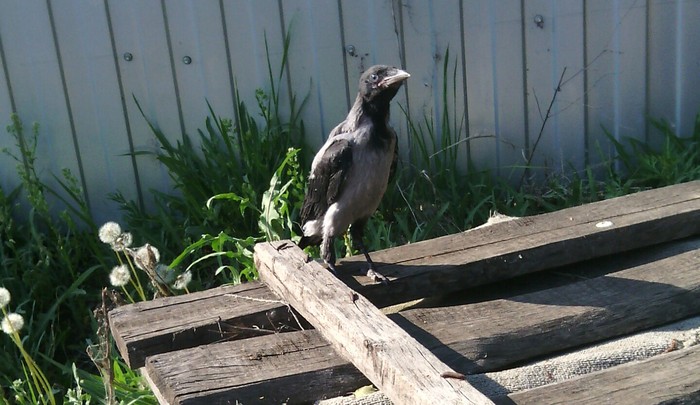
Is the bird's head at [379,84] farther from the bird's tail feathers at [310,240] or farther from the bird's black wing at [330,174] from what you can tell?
the bird's tail feathers at [310,240]

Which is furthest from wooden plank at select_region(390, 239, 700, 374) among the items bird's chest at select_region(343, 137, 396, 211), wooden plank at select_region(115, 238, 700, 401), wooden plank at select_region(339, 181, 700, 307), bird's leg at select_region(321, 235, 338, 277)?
bird's chest at select_region(343, 137, 396, 211)

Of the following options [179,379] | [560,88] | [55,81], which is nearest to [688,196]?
[560,88]

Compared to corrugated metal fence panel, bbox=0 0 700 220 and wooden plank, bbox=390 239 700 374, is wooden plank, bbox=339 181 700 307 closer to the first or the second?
wooden plank, bbox=390 239 700 374

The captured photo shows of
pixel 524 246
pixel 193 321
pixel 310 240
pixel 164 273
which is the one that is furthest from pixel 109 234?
pixel 524 246

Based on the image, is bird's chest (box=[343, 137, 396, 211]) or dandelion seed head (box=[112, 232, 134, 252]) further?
dandelion seed head (box=[112, 232, 134, 252])

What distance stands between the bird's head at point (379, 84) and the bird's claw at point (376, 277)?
2.23 ft

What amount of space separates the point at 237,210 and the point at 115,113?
95 centimetres

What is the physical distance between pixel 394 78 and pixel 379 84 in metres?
0.08

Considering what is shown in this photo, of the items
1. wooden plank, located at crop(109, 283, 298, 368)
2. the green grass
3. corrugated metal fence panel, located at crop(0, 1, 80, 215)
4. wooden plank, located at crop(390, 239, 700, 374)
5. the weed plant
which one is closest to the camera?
wooden plank, located at crop(390, 239, 700, 374)

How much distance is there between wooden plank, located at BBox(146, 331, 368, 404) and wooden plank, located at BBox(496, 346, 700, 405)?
1.85ft

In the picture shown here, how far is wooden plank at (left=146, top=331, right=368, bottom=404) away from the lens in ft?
8.36

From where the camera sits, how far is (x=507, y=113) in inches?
193

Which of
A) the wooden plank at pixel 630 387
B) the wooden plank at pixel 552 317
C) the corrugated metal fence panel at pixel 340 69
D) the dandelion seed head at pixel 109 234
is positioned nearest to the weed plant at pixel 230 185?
the corrugated metal fence panel at pixel 340 69

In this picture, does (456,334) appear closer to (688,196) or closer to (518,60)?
(688,196)
